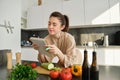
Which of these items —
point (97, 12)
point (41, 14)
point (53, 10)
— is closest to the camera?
point (97, 12)

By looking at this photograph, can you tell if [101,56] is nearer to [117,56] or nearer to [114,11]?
[117,56]

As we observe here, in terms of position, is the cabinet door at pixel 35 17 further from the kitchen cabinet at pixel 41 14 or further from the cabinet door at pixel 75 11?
the cabinet door at pixel 75 11

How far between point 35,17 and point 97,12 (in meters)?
1.43

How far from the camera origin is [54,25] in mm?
1396

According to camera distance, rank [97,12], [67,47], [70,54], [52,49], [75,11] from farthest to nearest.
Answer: [75,11]
[97,12]
[67,47]
[70,54]
[52,49]

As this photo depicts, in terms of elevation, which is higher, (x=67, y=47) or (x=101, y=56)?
(x=67, y=47)

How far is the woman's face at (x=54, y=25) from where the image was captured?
1378mm

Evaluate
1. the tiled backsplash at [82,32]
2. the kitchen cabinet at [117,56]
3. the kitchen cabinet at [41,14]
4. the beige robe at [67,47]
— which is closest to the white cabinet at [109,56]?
the kitchen cabinet at [117,56]

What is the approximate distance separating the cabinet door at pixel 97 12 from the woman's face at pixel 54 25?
1.58 meters

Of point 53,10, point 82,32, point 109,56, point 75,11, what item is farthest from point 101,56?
point 53,10

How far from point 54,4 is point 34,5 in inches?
26.9

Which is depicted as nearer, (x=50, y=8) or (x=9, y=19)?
(x=9, y=19)

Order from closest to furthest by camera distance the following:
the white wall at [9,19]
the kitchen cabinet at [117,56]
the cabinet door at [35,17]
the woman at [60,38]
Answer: the woman at [60,38] < the white wall at [9,19] < the kitchen cabinet at [117,56] < the cabinet door at [35,17]

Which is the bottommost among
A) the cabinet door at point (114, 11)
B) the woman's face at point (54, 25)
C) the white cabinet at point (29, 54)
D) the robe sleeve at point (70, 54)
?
the white cabinet at point (29, 54)
